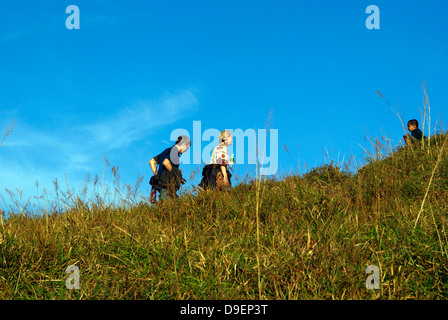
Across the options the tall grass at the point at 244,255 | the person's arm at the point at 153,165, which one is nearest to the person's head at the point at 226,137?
the person's arm at the point at 153,165

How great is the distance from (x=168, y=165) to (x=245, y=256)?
15.8 feet

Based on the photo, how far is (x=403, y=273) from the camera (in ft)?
9.65

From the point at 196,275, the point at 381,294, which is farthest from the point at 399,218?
the point at 196,275

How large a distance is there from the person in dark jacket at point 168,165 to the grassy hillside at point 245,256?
2.84 meters

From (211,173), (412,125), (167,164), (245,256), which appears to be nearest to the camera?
(245,256)

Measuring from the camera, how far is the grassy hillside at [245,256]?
290 cm

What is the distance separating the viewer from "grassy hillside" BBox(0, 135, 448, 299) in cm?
290

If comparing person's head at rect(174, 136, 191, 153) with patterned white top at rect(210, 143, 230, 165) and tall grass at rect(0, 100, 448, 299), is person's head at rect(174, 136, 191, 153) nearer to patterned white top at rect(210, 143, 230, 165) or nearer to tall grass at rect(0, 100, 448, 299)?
patterned white top at rect(210, 143, 230, 165)

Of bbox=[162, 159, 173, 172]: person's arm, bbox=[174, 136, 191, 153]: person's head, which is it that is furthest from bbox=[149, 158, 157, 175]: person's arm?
bbox=[174, 136, 191, 153]: person's head

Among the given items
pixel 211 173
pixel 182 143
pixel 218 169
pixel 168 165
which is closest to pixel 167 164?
pixel 168 165

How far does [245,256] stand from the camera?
10.4ft

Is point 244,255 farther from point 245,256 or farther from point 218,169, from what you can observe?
point 218,169

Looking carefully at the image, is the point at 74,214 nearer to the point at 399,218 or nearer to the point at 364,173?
the point at 399,218

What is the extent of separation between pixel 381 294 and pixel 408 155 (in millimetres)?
5450
